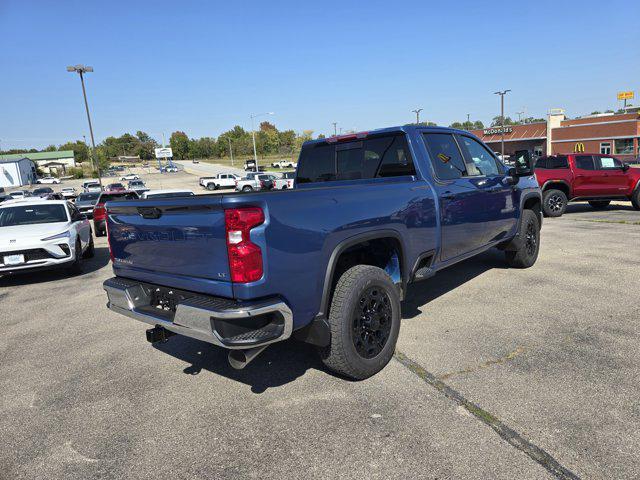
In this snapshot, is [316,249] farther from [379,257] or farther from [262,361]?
[262,361]

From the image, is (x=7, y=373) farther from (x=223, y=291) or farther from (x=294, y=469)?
(x=294, y=469)

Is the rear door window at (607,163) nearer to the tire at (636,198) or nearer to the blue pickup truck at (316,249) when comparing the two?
the tire at (636,198)

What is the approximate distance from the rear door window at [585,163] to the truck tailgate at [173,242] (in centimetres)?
1285

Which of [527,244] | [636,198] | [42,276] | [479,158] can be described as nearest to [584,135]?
[636,198]

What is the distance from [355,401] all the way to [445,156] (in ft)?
9.17

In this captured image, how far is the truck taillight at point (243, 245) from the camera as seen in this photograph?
2.63m

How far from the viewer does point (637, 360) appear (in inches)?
139

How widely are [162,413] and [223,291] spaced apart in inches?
45.0

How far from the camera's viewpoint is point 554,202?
12.8 meters

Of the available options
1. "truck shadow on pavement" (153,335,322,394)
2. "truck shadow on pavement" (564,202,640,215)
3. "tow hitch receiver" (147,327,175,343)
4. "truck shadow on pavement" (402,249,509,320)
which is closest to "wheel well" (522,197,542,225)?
"truck shadow on pavement" (402,249,509,320)

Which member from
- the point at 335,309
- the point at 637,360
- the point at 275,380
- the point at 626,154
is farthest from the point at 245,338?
the point at 626,154

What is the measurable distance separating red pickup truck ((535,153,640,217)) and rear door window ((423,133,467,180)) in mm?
9052

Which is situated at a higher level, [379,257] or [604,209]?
[379,257]

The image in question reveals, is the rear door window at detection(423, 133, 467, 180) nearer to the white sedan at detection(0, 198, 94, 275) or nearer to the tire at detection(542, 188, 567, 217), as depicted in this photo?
the white sedan at detection(0, 198, 94, 275)
